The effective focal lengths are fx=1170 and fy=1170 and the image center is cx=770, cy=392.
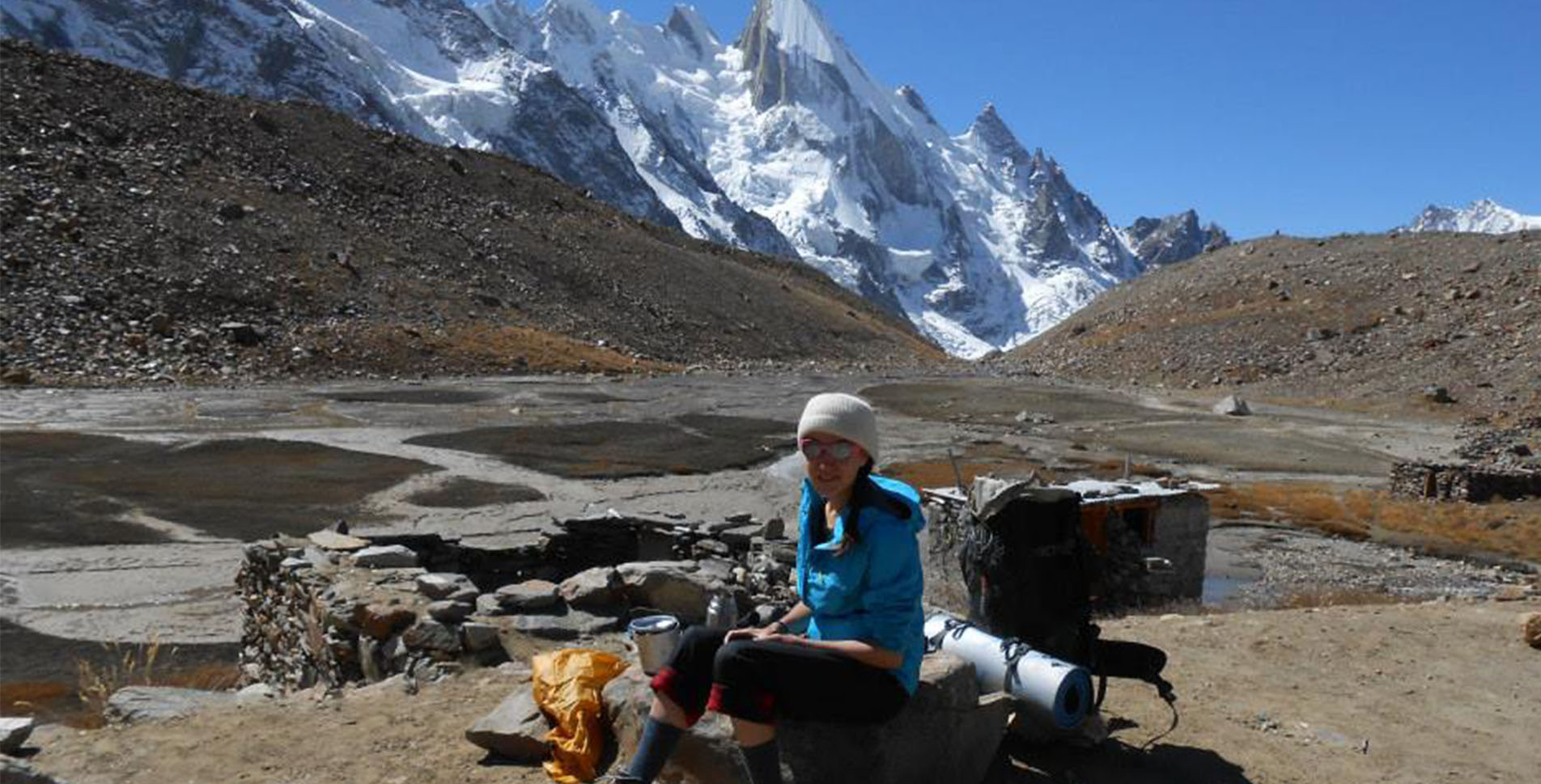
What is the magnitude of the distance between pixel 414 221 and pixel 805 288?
48.2 metres

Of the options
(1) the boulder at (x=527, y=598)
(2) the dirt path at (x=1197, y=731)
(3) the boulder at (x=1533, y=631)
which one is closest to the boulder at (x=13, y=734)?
(2) the dirt path at (x=1197, y=731)

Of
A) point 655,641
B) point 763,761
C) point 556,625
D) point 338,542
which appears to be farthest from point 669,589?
point 763,761

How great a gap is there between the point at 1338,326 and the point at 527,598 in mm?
74732

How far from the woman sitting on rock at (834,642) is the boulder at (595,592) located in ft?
18.3

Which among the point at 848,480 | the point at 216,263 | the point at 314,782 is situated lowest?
the point at 314,782

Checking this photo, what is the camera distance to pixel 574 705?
6539 mm

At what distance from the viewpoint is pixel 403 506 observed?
2242 centimetres

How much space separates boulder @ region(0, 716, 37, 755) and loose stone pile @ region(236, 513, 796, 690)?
8.38 feet

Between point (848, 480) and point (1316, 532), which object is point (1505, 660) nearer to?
point (848, 480)

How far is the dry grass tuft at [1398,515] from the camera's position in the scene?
22.4 m

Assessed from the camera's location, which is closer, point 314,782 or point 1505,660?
point 314,782

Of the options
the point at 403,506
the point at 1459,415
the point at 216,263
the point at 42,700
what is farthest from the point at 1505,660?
the point at 216,263

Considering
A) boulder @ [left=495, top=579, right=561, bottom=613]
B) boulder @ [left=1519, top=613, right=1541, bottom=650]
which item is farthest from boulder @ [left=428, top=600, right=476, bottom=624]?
boulder @ [left=1519, top=613, right=1541, bottom=650]

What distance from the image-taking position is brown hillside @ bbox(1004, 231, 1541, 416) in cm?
6166
